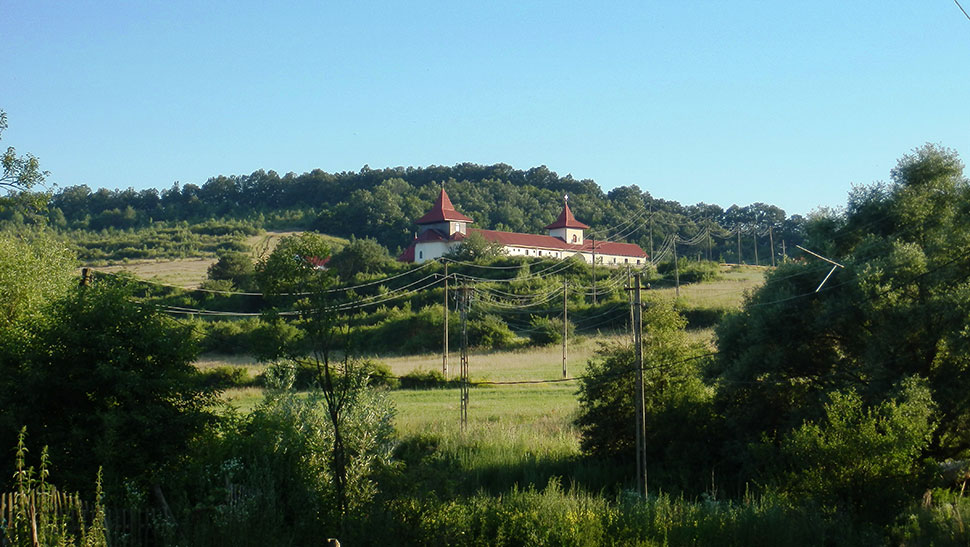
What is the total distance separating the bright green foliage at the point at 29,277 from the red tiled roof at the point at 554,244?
76172 mm

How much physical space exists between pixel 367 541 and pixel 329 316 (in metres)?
3.44

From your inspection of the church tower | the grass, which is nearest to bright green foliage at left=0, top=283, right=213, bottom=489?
the grass

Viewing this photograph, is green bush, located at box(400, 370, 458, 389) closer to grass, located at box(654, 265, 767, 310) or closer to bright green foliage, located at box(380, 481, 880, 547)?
grass, located at box(654, 265, 767, 310)

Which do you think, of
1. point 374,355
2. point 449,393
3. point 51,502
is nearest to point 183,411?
point 51,502

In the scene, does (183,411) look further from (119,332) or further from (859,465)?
(859,465)

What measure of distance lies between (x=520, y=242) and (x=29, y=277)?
84.1 metres

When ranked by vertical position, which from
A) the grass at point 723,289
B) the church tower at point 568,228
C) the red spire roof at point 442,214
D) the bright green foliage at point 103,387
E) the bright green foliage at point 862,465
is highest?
the red spire roof at point 442,214

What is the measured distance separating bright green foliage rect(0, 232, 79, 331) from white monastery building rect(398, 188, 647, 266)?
71870 millimetres

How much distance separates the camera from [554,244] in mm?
106375

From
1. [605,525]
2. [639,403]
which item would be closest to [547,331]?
[639,403]

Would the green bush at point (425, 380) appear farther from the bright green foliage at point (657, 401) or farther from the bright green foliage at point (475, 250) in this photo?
the bright green foliage at point (475, 250)

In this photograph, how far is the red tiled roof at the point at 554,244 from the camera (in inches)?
3900

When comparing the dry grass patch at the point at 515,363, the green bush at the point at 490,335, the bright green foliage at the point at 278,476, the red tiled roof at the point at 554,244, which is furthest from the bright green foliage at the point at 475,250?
the bright green foliage at the point at 278,476

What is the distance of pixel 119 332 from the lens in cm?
1470
